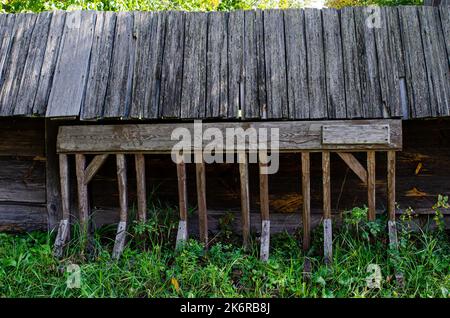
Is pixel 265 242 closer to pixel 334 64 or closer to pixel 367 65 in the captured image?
pixel 334 64

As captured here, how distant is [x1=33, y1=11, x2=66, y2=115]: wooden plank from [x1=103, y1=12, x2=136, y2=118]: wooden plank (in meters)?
0.70

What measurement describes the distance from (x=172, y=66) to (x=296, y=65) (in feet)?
4.67

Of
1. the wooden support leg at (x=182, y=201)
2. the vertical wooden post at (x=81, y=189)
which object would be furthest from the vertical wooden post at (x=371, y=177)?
the vertical wooden post at (x=81, y=189)

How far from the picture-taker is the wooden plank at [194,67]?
5402 mm

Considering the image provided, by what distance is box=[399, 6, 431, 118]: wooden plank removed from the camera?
5.21 m

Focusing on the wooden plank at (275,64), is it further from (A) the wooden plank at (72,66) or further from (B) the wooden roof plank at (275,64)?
(A) the wooden plank at (72,66)

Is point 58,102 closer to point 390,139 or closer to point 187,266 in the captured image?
point 187,266

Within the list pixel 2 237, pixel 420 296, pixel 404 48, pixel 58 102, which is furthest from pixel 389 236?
pixel 2 237

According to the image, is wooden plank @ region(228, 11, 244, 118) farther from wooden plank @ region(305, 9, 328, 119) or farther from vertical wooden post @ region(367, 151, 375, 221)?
vertical wooden post @ region(367, 151, 375, 221)

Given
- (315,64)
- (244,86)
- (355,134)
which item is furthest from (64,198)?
(355,134)

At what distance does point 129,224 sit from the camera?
591cm

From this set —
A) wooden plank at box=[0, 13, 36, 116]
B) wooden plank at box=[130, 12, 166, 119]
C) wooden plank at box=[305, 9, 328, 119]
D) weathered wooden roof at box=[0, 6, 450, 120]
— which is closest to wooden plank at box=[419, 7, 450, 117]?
weathered wooden roof at box=[0, 6, 450, 120]

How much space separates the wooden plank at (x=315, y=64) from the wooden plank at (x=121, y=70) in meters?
2.05

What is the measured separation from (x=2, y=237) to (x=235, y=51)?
3.60m
